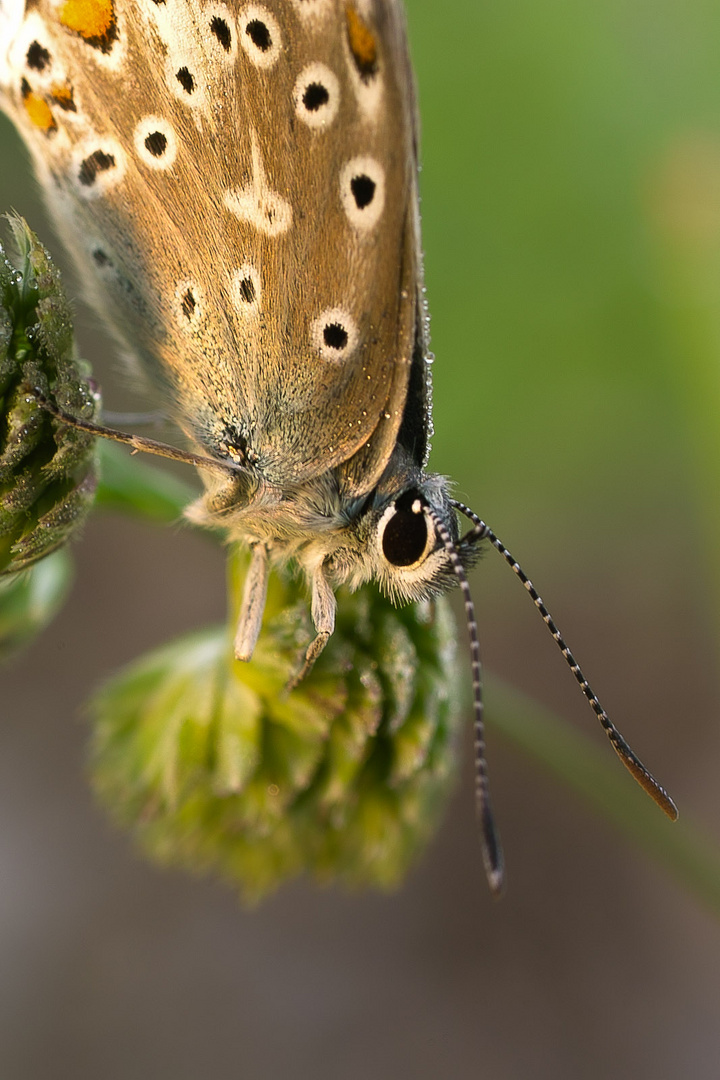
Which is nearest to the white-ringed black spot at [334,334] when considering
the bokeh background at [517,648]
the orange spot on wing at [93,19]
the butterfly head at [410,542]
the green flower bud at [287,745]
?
the butterfly head at [410,542]

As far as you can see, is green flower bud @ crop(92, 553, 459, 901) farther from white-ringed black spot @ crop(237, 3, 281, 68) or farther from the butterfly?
white-ringed black spot @ crop(237, 3, 281, 68)

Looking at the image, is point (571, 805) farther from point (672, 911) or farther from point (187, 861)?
point (187, 861)

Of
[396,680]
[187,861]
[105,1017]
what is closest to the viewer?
[396,680]

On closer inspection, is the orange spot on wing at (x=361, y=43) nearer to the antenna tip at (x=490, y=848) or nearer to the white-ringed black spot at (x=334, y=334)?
the white-ringed black spot at (x=334, y=334)

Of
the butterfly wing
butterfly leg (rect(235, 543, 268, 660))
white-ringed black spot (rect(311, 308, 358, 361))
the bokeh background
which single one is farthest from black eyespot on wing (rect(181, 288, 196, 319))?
the bokeh background

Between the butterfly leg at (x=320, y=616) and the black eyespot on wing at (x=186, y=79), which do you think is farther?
the butterfly leg at (x=320, y=616)

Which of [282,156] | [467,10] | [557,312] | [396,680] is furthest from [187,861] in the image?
[467,10]
